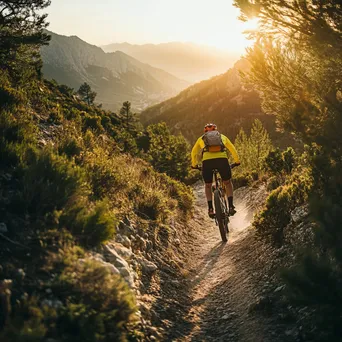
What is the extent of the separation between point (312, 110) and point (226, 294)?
3.82 m

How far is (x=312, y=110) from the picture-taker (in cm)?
604

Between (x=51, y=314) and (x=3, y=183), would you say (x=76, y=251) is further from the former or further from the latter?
(x=3, y=183)

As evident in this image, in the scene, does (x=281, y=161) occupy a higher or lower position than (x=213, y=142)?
lower

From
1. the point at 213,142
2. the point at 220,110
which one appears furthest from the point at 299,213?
the point at 220,110

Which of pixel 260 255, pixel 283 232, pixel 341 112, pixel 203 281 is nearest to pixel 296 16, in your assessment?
pixel 341 112

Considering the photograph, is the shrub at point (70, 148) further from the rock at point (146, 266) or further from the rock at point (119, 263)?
the rock at point (119, 263)

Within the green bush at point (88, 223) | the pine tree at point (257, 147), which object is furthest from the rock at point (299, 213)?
the pine tree at point (257, 147)

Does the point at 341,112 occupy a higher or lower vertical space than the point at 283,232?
higher

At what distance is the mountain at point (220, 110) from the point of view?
8275 centimetres

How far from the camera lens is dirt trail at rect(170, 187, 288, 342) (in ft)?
14.5

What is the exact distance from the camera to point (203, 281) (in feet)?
21.9

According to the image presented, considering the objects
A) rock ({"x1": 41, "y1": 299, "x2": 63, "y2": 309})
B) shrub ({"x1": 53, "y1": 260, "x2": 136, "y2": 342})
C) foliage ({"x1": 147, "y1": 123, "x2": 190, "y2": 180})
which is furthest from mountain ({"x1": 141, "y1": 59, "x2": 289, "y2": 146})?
rock ({"x1": 41, "y1": 299, "x2": 63, "y2": 309})

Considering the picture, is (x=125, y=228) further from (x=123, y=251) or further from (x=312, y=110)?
(x=312, y=110)

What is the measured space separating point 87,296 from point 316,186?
194 inches
